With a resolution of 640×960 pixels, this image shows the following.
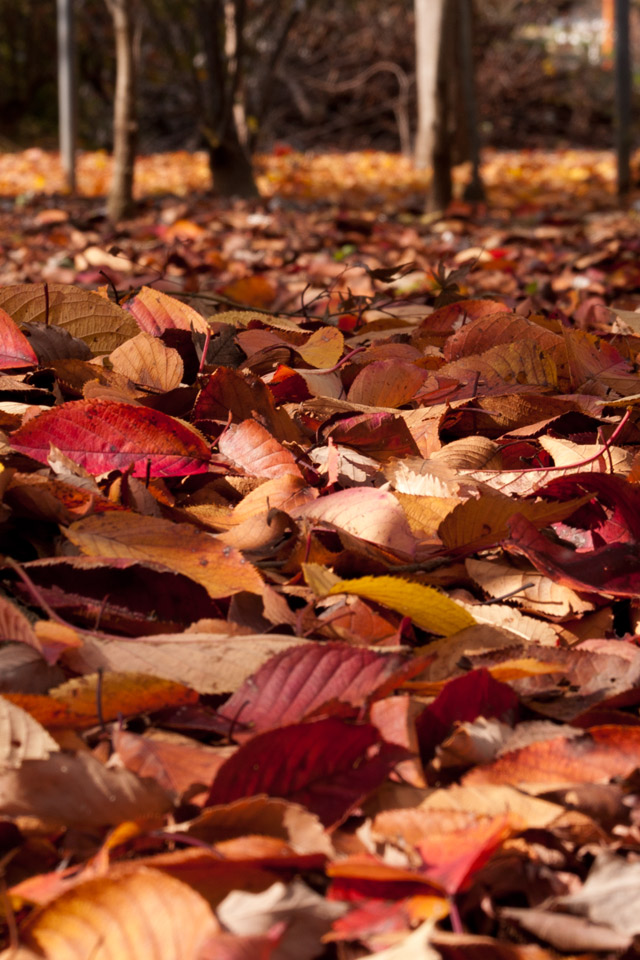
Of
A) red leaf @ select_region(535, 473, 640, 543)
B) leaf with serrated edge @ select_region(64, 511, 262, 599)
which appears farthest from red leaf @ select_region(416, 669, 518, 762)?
red leaf @ select_region(535, 473, 640, 543)

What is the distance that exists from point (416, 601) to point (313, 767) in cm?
22

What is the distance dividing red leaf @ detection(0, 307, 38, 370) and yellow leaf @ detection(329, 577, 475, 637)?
67cm

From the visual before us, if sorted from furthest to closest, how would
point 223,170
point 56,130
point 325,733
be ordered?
point 56,130 < point 223,170 < point 325,733

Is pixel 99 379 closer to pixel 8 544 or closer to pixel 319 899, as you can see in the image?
pixel 8 544

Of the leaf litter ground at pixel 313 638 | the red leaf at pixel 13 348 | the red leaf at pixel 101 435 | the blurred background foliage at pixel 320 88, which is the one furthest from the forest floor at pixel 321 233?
the blurred background foliage at pixel 320 88

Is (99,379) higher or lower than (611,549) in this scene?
higher

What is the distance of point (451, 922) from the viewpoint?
24.4 inches

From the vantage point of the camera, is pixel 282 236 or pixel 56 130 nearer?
pixel 282 236

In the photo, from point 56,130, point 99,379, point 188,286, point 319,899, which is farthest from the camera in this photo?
point 56,130

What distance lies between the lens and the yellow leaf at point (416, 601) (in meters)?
0.89

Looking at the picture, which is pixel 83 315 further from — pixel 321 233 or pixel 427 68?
pixel 427 68

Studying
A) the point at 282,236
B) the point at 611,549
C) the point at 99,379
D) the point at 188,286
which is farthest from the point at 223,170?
the point at 611,549

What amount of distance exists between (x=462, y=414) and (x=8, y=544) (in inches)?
26.1

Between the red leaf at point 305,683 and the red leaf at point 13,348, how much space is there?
0.74 meters
